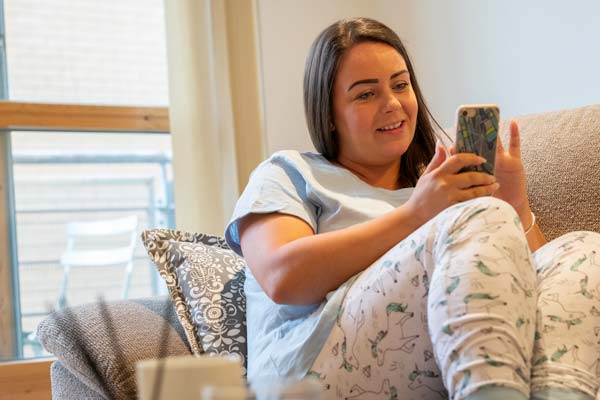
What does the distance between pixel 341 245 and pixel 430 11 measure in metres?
1.68

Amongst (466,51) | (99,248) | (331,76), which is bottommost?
Answer: (99,248)

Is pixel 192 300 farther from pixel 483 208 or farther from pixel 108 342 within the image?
pixel 483 208

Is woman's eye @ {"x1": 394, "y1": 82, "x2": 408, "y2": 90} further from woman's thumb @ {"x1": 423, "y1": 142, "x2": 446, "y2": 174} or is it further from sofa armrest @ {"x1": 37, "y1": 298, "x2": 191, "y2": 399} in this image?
sofa armrest @ {"x1": 37, "y1": 298, "x2": 191, "y2": 399}

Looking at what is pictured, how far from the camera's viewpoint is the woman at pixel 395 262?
0.92m

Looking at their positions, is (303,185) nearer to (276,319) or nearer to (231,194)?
(276,319)

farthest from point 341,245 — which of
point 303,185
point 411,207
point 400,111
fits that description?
point 400,111

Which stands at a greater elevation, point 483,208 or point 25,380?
point 483,208

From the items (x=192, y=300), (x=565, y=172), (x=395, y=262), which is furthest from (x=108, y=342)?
(x=565, y=172)

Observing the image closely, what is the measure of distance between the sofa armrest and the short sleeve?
0.69 ft

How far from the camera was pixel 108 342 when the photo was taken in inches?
52.6

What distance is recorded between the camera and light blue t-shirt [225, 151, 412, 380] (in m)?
1.18

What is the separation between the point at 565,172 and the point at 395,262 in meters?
0.57

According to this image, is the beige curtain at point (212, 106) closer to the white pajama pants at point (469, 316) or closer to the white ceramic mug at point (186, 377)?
the white pajama pants at point (469, 316)

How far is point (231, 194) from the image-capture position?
280 cm
